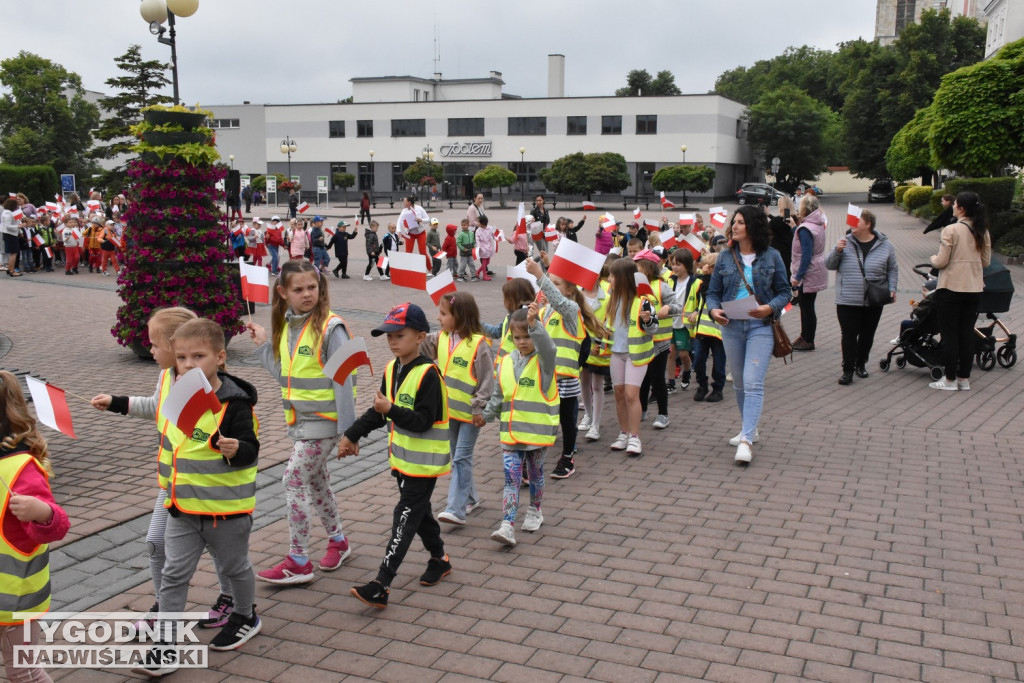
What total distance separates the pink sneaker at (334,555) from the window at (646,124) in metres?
67.9

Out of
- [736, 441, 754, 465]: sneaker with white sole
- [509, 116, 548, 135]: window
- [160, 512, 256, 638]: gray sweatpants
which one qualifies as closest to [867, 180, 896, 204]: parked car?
[509, 116, 548, 135]: window

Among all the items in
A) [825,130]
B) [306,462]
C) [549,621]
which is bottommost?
[549,621]

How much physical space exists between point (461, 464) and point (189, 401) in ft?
7.60

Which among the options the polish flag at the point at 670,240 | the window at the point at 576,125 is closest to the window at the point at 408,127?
the window at the point at 576,125

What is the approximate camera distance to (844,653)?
4.11m

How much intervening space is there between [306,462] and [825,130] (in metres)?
75.1

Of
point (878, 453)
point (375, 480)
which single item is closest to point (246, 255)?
point (375, 480)

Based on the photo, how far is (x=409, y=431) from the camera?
14.9 ft

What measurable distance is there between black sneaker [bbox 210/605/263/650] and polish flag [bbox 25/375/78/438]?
1.19m

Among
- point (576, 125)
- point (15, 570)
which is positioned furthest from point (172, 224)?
point (576, 125)

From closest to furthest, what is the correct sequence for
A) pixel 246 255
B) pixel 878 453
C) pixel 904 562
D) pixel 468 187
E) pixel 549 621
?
pixel 549 621
pixel 904 562
pixel 878 453
pixel 246 255
pixel 468 187

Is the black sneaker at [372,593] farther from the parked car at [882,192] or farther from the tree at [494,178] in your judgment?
the parked car at [882,192]

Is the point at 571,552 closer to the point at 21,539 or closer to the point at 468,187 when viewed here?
the point at 21,539

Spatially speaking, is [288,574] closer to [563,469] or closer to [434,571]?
[434,571]
